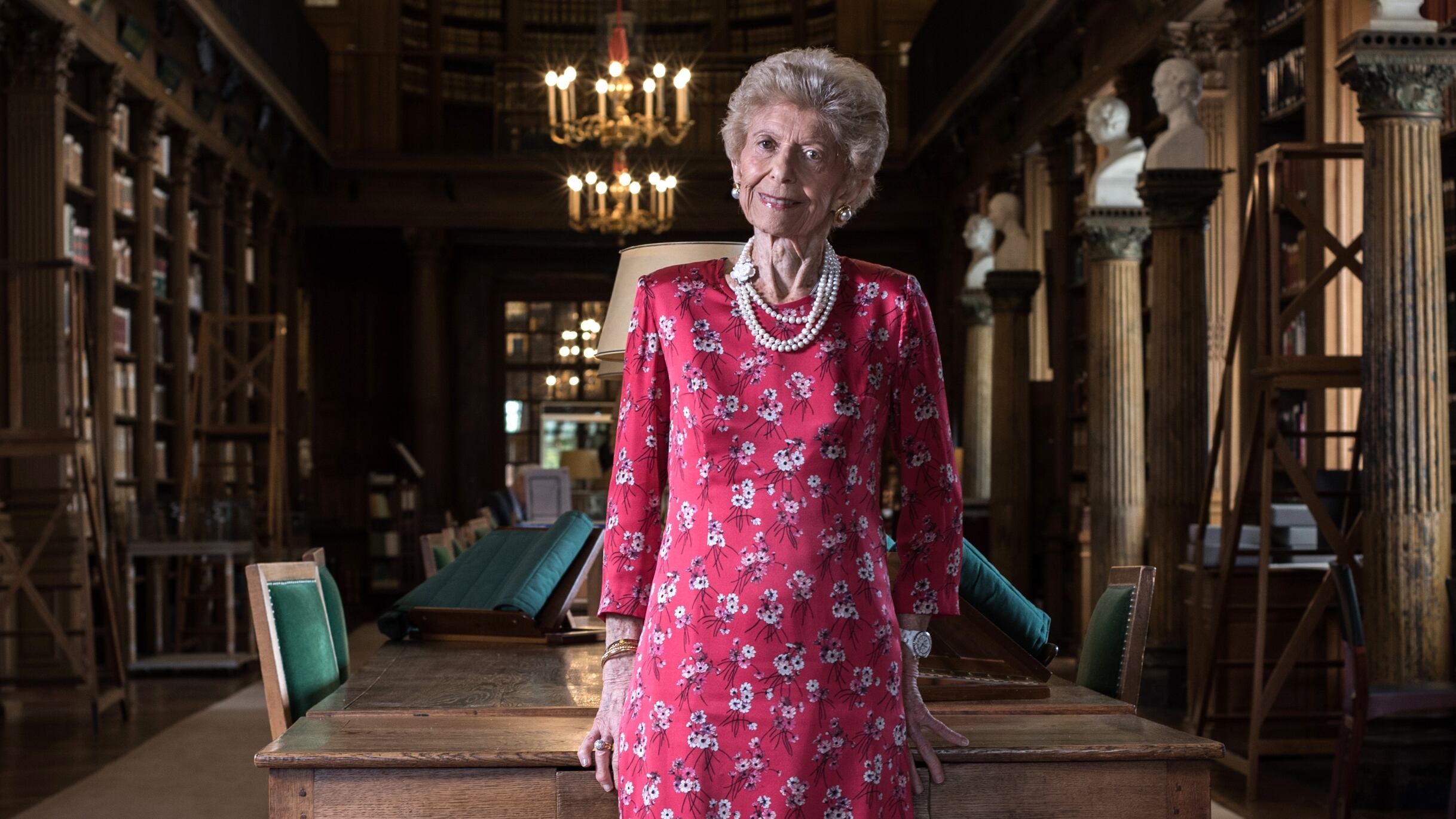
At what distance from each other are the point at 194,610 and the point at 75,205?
8.94 feet

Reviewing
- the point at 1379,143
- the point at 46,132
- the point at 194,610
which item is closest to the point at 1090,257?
the point at 1379,143

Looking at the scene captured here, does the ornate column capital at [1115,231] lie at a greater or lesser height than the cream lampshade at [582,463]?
greater

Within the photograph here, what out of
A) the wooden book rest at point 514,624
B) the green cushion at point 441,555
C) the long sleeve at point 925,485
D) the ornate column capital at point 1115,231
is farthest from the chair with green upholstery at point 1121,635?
the ornate column capital at point 1115,231

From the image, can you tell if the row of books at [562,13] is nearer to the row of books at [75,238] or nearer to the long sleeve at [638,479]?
the row of books at [75,238]

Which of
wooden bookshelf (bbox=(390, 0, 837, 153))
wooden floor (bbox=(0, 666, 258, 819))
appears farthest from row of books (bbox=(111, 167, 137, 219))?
wooden bookshelf (bbox=(390, 0, 837, 153))

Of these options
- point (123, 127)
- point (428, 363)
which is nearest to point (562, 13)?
point (428, 363)

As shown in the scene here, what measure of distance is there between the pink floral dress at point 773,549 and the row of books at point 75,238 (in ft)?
22.9

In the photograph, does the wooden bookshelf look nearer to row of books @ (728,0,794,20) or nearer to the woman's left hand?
row of books @ (728,0,794,20)

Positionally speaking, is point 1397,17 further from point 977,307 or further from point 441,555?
point 977,307

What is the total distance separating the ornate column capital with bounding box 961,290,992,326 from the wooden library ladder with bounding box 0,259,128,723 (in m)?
5.72

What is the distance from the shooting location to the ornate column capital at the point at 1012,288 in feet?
30.6

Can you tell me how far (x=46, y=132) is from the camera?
25.0 feet

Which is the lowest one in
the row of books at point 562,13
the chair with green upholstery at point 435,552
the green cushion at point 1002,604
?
the chair with green upholstery at point 435,552

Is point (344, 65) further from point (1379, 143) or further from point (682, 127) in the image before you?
point (1379, 143)
